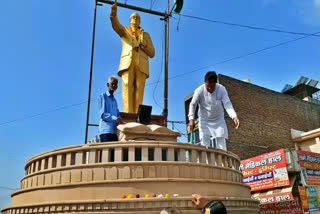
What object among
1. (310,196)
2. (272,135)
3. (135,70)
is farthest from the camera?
(272,135)

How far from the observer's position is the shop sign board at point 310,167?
14.2 m

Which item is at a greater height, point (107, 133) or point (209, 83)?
point (209, 83)

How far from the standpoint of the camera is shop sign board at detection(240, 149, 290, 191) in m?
14.2

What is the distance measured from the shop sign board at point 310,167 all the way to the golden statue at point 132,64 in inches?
364

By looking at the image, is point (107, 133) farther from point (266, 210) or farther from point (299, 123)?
point (299, 123)

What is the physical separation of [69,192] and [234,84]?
51.8ft

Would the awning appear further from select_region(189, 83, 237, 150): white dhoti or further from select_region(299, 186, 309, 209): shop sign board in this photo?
select_region(189, 83, 237, 150): white dhoti

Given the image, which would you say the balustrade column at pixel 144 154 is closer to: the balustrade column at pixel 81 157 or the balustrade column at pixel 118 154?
the balustrade column at pixel 118 154

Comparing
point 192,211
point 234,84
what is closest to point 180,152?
point 192,211

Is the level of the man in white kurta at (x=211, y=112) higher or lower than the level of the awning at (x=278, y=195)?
higher

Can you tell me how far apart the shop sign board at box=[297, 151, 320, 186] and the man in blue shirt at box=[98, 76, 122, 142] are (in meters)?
10.8

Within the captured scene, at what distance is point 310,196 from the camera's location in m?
13.6

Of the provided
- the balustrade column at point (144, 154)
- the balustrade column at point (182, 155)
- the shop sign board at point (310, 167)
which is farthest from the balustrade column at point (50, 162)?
the shop sign board at point (310, 167)

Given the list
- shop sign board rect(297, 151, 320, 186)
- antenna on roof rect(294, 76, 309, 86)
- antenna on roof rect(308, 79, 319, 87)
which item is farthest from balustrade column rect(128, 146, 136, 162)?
antenna on roof rect(308, 79, 319, 87)
